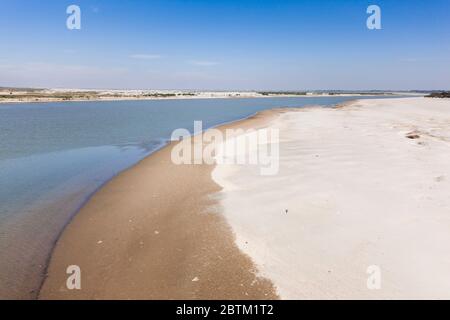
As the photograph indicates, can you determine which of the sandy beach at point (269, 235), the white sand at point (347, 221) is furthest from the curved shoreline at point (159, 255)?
the white sand at point (347, 221)

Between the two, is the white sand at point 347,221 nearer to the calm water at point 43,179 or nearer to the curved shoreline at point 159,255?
the curved shoreline at point 159,255

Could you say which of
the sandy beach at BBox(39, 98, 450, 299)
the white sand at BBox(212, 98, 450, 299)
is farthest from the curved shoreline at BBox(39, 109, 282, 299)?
the white sand at BBox(212, 98, 450, 299)

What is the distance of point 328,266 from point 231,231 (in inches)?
93.8

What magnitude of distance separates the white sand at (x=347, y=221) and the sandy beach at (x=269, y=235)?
0.08ft

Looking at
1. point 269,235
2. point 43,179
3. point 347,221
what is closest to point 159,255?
point 269,235

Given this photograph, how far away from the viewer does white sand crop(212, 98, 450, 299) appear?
198 inches

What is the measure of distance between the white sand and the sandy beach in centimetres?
2

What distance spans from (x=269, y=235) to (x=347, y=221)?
1857 millimetres

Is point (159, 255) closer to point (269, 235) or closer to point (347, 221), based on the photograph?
point (269, 235)

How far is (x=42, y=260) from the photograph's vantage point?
6254 millimetres

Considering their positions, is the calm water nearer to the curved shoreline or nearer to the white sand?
the curved shoreline

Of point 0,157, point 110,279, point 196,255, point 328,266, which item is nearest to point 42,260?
point 110,279

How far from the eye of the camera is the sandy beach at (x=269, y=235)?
200 inches
